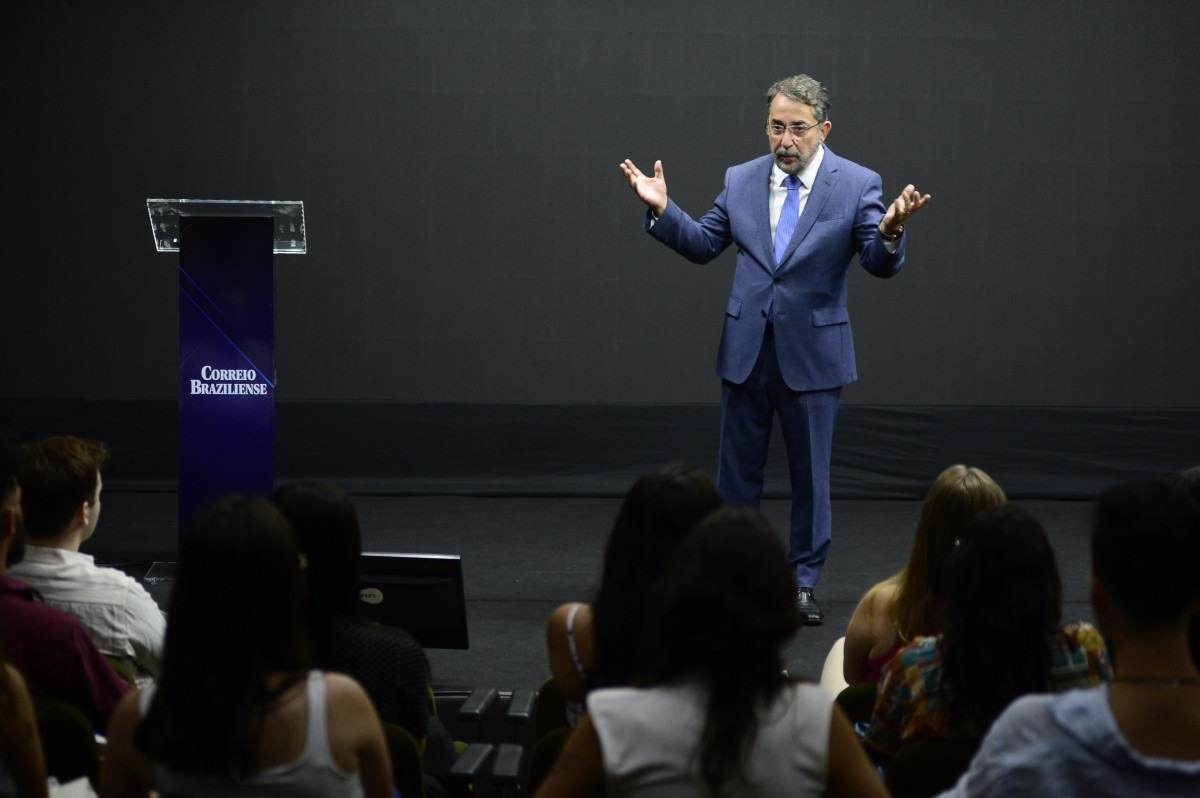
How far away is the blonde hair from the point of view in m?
2.68

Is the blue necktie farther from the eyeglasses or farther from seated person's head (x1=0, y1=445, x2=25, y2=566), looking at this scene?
seated person's head (x1=0, y1=445, x2=25, y2=566)

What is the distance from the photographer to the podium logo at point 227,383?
4.80m

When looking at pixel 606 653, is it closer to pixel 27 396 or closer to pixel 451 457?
pixel 451 457

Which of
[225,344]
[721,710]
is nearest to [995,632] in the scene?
[721,710]

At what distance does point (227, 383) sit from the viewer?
4.80 meters

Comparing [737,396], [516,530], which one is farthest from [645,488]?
[516,530]

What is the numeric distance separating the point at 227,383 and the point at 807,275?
5.88 feet

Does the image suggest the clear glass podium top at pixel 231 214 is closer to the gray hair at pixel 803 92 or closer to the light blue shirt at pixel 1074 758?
the gray hair at pixel 803 92

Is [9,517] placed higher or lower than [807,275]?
lower

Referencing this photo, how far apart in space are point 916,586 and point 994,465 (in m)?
4.75

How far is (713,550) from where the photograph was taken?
1.76 m

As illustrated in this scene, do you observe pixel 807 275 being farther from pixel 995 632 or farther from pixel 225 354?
pixel 995 632

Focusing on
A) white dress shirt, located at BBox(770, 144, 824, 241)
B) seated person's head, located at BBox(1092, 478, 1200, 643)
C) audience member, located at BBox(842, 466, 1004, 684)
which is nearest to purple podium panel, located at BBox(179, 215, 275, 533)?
white dress shirt, located at BBox(770, 144, 824, 241)

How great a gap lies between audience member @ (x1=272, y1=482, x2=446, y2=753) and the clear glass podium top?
245 cm
